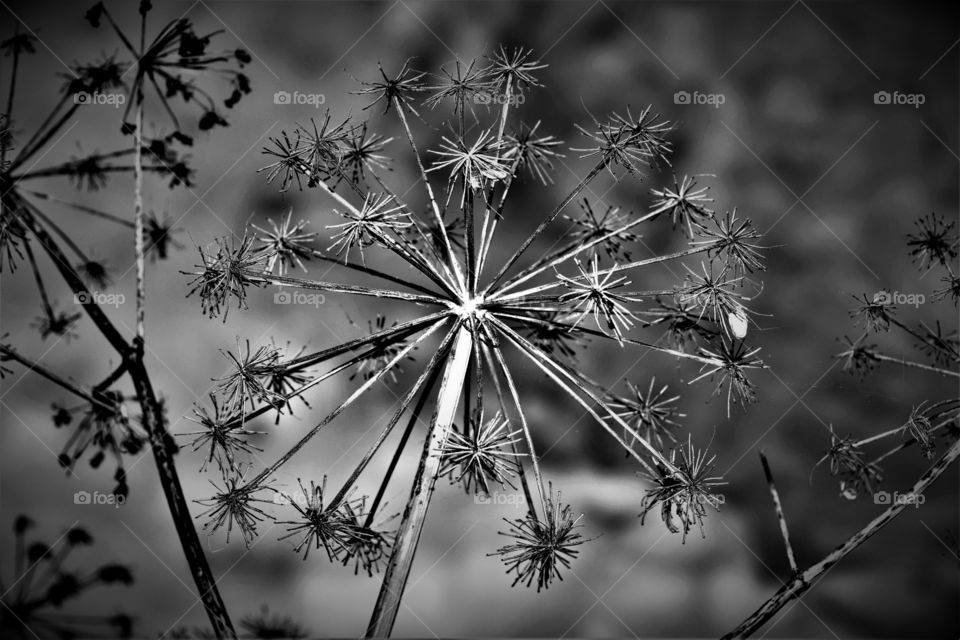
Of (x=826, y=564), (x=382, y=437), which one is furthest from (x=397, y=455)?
(x=826, y=564)

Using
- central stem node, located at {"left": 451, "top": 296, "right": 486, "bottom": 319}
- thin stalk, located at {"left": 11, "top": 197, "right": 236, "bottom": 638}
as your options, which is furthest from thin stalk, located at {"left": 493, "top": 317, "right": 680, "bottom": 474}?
thin stalk, located at {"left": 11, "top": 197, "right": 236, "bottom": 638}

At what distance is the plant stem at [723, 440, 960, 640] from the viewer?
27.6 ft

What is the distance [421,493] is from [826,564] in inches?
220

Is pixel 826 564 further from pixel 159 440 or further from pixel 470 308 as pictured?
pixel 159 440

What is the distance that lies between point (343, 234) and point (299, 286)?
40.0 inches

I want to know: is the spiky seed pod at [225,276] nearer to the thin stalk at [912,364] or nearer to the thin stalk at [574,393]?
the thin stalk at [574,393]

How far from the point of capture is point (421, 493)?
7906mm

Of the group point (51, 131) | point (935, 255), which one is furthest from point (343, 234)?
point (935, 255)

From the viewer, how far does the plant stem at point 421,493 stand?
296 inches

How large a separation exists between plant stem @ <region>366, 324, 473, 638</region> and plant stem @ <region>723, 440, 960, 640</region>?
14.9 ft

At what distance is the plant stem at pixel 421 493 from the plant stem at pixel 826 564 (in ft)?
14.9

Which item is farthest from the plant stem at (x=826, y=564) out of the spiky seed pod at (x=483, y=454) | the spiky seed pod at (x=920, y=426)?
the spiky seed pod at (x=483, y=454)

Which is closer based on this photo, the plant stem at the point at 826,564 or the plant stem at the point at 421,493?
the plant stem at the point at 421,493

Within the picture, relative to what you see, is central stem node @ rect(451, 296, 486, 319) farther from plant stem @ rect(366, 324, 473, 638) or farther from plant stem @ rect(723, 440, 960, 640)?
plant stem @ rect(723, 440, 960, 640)
